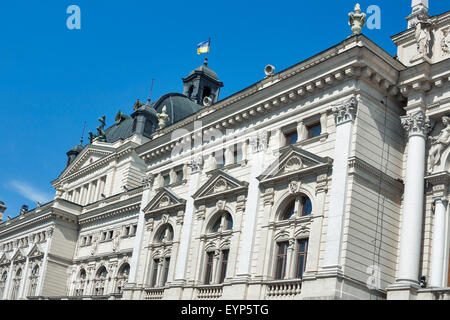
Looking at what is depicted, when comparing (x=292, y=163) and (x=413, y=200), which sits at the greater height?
(x=292, y=163)

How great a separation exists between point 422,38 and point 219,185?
41.3ft

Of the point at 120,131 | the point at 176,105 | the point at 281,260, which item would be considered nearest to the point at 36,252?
the point at 120,131

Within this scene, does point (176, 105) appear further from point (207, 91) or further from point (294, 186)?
point (294, 186)

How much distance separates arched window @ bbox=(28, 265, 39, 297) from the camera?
2217 inches

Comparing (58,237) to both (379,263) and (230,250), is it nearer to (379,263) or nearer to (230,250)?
(230,250)

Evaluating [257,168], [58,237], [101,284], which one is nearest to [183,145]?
[257,168]

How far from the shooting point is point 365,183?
26.6 meters

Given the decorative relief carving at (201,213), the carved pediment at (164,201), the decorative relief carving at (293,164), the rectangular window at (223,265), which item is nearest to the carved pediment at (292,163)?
the decorative relief carving at (293,164)

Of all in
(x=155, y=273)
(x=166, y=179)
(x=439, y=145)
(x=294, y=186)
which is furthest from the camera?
(x=166, y=179)

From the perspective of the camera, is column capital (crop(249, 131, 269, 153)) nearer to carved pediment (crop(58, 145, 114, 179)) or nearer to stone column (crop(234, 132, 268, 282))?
stone column (crop(234, 132, 268, 282))

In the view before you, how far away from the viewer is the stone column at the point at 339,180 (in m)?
25.3

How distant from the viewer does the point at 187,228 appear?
34.1 meters

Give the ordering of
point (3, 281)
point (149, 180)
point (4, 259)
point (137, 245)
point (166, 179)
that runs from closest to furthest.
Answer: point (137, 245) < point (166, 179) < point (149, 180) < point (3, 281) < point (4, 259)
